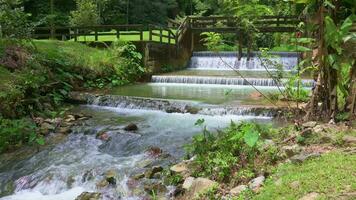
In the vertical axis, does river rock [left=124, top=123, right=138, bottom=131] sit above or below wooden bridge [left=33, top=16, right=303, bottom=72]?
below

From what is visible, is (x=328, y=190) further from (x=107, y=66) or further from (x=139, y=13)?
(x=139, y=13)

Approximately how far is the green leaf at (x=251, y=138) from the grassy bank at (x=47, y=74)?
520 centimetres

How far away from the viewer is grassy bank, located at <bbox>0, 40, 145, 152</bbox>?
1041 centimetres

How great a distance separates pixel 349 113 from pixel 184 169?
2.58 metres

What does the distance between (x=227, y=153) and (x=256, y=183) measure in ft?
3.26

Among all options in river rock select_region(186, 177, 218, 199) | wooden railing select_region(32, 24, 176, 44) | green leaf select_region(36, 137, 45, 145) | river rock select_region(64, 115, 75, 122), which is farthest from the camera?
wooden railing select_region(32, 24, 176, 44)

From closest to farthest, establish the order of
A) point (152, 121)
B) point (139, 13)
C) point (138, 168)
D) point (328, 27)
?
1. point (328, 27)
2. point (138, 168)
3. point (152, 121)
4. point (139, 13)

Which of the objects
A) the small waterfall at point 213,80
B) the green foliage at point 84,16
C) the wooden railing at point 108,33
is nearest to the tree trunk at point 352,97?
the small waterfall at point 213,80

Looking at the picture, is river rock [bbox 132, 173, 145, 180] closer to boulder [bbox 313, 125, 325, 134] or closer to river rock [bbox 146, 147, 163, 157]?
river rock [bbox 146, 147, 163, 157]

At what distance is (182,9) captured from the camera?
46500 mm

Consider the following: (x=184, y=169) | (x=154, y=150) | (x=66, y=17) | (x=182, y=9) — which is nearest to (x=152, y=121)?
(x=154, y=150)

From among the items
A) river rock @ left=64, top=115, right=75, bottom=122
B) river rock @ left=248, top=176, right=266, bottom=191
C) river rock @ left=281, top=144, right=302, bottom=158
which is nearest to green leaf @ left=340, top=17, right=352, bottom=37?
river rock @ left=281, top=144, right=302, bottom=158

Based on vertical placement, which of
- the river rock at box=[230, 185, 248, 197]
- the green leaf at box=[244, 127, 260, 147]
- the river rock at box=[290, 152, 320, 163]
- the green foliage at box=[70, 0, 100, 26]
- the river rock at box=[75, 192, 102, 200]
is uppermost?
the green foliage at box=[70, 0, 100, 26]

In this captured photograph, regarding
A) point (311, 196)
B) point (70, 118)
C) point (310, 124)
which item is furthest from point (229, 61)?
point (311, 196)
